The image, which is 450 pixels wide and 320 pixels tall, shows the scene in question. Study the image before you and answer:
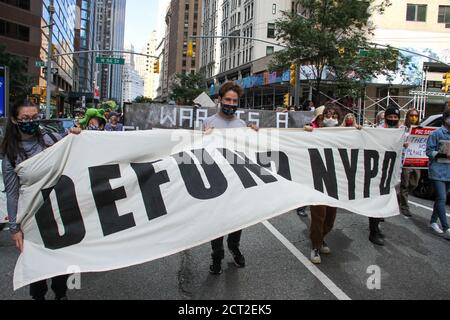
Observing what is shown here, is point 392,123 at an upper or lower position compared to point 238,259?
upper

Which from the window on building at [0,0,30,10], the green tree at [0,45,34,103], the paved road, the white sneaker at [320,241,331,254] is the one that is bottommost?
the paved road

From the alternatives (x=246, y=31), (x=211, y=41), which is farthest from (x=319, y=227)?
(x=211, y=41)

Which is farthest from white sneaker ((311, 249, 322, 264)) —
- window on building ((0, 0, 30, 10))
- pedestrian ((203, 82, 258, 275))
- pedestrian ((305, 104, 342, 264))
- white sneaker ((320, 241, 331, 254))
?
window on building ((0, 0, 30, 10))

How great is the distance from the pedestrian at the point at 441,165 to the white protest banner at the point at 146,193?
2537 mm

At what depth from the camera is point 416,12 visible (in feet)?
147

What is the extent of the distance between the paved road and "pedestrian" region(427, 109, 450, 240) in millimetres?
407

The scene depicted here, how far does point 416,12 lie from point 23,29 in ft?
158

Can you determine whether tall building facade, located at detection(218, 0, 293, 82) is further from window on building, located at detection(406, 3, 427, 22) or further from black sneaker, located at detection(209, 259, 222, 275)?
black sneaker, located at detection(209, 259, 222, 275)

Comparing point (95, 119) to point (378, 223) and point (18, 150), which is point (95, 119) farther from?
point (378, 223)

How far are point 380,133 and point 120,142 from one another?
3305mm

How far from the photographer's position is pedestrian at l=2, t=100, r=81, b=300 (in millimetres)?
3607

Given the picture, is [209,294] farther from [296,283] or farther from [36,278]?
[36,278]

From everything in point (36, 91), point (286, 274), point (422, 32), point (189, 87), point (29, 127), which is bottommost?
point (286, 274)

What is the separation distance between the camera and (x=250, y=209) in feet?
13.5
